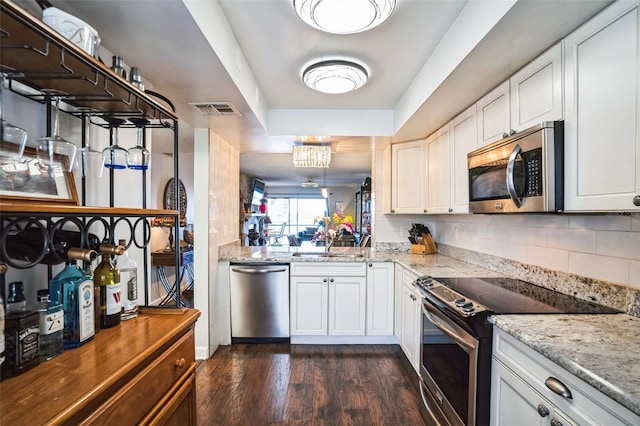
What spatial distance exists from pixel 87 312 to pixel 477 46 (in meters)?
1.91

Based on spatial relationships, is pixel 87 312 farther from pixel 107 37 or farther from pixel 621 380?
pixel 621 380

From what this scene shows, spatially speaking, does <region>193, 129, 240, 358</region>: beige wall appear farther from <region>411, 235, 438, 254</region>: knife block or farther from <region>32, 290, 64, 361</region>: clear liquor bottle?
<region>411, 235, 438, 254</region>: knife block

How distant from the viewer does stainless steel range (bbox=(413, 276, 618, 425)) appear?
4.38 feet

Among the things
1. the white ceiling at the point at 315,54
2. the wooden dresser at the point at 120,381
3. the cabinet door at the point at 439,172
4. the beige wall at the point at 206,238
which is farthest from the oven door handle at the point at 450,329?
the beige wall at the point at 206,238

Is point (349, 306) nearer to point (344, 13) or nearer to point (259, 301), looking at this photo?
point (259, 301)

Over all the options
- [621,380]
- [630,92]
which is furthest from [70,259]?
[630,92]

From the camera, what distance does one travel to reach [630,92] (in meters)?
1.04

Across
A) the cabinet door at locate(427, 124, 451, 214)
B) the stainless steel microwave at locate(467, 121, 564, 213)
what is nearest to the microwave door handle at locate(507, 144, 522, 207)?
the stainless steel microwave at locate(467, 121, 564, 213)

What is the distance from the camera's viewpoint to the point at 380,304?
2.99 m

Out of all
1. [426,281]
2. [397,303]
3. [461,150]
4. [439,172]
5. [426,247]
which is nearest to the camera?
[426,281]

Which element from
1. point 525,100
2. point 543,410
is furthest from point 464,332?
point 525,100

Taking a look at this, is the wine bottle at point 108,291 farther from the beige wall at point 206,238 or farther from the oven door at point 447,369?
the beige wall at point 206,238

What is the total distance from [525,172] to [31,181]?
1.94 meters

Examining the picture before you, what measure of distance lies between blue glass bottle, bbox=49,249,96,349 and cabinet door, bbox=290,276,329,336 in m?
2.15
